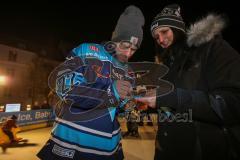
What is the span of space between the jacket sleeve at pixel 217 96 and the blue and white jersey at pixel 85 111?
624mm

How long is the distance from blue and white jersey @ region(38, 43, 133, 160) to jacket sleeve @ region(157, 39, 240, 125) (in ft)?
2.05

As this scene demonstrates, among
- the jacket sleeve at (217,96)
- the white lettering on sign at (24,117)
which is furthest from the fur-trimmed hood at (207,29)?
the white lettering on sign at (24,117)

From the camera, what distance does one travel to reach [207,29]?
2.40 meters

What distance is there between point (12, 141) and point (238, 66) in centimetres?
1259

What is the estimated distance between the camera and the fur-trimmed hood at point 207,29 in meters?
2.38

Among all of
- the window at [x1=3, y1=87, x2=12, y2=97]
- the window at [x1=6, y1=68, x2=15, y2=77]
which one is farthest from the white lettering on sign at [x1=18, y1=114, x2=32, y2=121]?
the window at [x1=6, y1=68, x2=15, y2=77]

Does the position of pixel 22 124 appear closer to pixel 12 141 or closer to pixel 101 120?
pixel 12 141

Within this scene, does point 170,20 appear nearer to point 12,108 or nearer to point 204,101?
point 204,101

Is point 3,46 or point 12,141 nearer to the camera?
point 12,141

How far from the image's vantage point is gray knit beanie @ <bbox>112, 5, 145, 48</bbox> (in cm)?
305

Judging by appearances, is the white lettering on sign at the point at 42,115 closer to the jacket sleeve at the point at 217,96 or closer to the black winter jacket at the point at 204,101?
the black winter jacket at the point at 204,101

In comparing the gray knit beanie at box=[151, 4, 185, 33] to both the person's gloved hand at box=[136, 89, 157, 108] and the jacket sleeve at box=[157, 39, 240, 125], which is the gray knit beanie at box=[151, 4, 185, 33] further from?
the person's gloved hand at box=[136, 89, 157, 108]

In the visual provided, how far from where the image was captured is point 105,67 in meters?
2.66

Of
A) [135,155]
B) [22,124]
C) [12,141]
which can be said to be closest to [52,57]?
[22,124]
